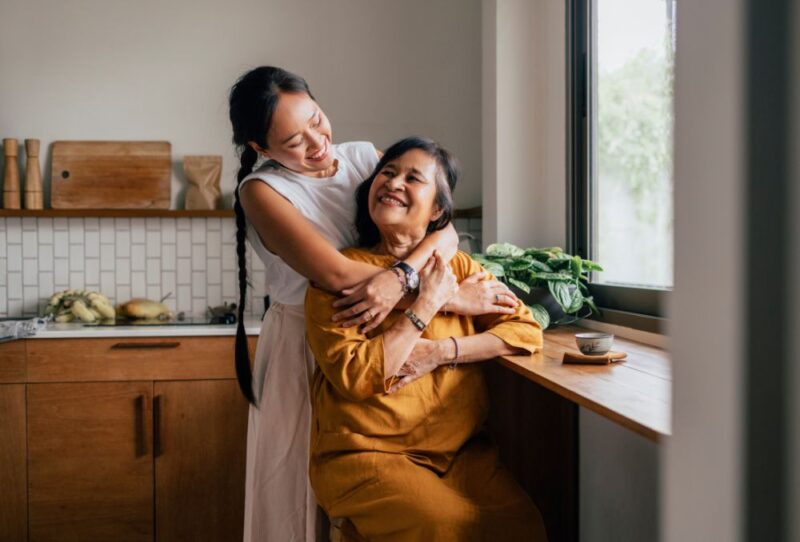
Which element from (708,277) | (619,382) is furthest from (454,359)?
(708,277)

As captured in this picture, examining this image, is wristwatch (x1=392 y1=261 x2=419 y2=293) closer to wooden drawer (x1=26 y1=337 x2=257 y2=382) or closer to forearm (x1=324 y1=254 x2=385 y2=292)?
forearm (x1=324 y1=254 x2=385 y2=292)

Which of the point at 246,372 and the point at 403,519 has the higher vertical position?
the point at 246,372

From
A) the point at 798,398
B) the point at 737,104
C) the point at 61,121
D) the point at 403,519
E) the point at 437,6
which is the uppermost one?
the point at 437,6

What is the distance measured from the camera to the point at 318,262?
154 centimetres

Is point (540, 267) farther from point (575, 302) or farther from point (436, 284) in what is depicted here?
point (436, 284)

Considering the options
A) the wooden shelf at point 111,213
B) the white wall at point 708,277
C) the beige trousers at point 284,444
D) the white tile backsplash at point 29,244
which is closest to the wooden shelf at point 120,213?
the wooden shelf at point 111,213

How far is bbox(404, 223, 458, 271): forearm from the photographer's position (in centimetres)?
161

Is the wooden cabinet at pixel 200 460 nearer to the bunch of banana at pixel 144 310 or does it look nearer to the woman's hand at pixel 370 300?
the bunch of banana at pixel 144 310

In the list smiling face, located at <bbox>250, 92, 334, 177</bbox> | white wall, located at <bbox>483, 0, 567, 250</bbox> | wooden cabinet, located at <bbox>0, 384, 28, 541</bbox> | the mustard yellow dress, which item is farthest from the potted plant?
wooden cabinet, located at <bbox>0, 384, 28, 541</bbox>

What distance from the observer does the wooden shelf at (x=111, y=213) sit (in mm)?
3180

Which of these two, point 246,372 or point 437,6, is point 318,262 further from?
point 437,6

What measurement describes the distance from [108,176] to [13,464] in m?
1.31

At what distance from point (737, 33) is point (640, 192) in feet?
5.54

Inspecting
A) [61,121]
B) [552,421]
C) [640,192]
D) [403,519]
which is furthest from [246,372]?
[61,121]
